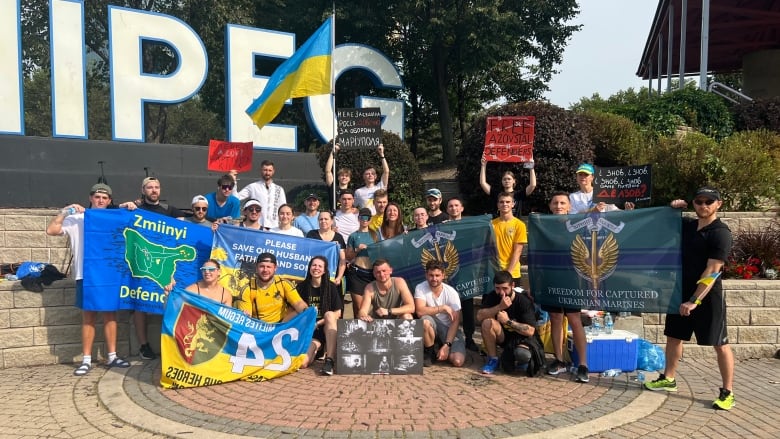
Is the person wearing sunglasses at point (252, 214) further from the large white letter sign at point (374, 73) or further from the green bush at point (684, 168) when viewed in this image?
the large white letter sign at point (374, 73)

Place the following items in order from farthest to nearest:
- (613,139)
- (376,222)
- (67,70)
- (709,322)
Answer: (67,70) → (613,139) → (376,222) → (709,322)

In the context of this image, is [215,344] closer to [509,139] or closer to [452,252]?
[452,252]

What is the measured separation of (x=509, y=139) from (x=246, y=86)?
8.14 metres

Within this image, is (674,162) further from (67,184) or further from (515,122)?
(67,184)

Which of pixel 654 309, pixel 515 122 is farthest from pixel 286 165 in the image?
pixel 654 309

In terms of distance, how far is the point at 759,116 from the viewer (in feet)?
46.7

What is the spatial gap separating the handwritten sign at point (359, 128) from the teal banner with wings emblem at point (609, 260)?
3.70m

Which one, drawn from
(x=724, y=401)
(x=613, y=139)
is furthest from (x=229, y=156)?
(x=613, y=139)

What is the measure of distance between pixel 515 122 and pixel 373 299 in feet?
12.6

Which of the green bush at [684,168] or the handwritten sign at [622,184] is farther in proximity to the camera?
the green bush at [684,168]

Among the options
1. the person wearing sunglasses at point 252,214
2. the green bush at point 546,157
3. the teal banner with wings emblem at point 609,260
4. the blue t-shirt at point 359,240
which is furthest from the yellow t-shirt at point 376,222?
the green bush at point 546,157

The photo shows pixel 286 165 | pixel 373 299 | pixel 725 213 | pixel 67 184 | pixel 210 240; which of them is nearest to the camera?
pixel 373 299

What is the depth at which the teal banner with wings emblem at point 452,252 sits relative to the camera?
6.72 meters

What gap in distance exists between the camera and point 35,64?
23.4 m
